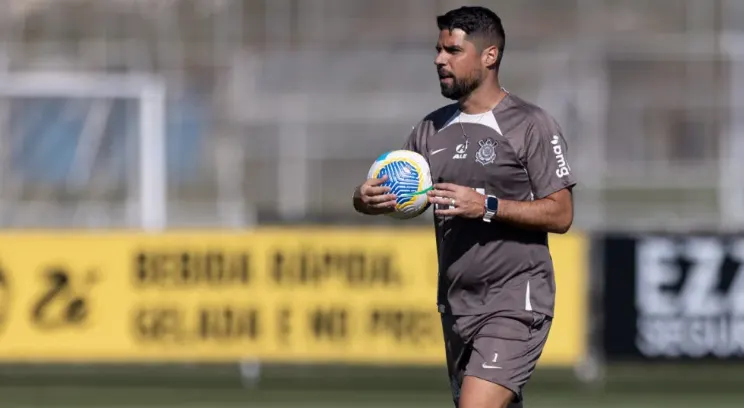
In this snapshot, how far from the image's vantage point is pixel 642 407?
11.0 m

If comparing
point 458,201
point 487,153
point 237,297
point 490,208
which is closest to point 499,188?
point 487,153

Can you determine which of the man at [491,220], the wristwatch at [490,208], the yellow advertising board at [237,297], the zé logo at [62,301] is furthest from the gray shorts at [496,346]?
the zé logo at [62,301]

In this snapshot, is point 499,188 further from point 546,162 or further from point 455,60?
point 455,60

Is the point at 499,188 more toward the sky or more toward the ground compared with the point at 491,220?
more toward the sky

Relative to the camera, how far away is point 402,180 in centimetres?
561

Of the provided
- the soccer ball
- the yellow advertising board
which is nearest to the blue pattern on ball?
the soccer ball

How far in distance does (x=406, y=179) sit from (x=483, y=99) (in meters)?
0.51

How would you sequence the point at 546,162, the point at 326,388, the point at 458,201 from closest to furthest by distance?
the point at 458,201, the point at 546,162, the point at 326,388

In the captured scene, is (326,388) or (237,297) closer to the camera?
(237,297)

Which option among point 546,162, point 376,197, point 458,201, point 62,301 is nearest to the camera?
point 458,201

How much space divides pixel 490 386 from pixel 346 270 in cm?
632

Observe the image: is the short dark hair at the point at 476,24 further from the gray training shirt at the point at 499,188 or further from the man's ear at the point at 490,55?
the gray training shirt at the point at 499,188

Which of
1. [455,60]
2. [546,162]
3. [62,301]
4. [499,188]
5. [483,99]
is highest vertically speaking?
[455,60]

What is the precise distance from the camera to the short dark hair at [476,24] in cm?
575
